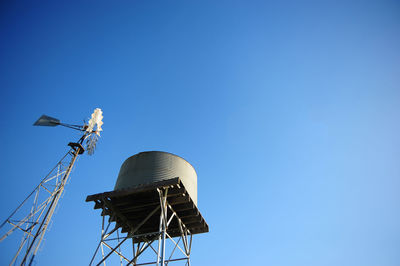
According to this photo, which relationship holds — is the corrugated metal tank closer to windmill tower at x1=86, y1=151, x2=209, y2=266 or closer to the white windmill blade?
windmill tower at x1=86, y1=151, x2=209, y2=266

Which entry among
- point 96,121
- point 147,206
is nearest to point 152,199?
point 147,206

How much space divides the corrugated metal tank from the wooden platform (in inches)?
20.5

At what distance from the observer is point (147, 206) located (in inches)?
486

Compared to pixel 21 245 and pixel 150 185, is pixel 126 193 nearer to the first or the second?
pixel 150 185

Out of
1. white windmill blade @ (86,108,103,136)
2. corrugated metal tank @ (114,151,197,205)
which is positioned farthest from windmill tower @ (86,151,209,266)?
white windmill blade @ (86,108,103,136)

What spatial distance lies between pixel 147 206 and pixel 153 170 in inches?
69.7

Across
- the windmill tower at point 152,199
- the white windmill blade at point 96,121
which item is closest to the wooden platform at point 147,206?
the windmill tower at point 152,199

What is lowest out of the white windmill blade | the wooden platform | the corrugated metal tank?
the wooden platform

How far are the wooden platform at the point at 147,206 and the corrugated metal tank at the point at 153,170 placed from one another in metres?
0.52

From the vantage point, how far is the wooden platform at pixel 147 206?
11.3m

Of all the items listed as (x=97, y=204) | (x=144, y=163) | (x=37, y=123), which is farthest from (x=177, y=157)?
(x=37, y=123)

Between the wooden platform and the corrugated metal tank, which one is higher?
the corrugated metal tank

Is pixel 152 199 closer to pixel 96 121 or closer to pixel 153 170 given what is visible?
pixel 153 170

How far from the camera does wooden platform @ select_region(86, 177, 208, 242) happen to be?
446 inches
